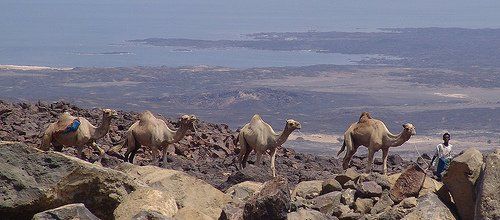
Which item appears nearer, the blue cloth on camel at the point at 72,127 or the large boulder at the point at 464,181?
the large boulder at the point at 464,181

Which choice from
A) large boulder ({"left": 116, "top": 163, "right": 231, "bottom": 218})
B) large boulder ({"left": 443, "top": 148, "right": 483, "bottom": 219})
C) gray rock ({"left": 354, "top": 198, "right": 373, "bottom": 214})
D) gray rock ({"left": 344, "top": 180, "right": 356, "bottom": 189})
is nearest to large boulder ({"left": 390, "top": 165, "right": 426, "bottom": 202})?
gray rock ({"left": 354, "top": 198, "right": 373, "bottom": 214})

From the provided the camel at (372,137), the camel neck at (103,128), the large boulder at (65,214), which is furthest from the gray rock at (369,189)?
the camel neck at (103,128)

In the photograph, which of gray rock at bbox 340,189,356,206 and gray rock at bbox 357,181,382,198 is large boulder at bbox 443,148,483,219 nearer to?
gray rock at bbox 357,181,382,198

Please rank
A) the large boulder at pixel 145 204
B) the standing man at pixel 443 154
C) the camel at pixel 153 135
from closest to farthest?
the large boulder at pixel 145 204
the standing man at pixel 443 154
the camel at pixel 153 135

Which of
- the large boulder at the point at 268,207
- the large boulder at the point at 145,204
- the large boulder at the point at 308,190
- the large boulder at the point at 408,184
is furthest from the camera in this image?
the large boulder at the point at 308,190

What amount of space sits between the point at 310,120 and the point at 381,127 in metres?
55.0

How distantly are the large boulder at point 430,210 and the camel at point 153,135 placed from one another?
1086 cm

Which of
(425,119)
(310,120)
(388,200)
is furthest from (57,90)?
(388,200)

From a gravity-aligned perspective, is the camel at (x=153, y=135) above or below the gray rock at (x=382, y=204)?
below

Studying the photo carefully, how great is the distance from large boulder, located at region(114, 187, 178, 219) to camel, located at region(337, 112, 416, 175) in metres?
11.0

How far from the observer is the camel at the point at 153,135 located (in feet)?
72.0

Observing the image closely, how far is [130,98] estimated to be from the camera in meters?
90.7

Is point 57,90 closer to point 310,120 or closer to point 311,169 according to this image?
point 310,120

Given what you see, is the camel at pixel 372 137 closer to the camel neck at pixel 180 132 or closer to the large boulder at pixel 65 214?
the camel neck at pixel 180 132
